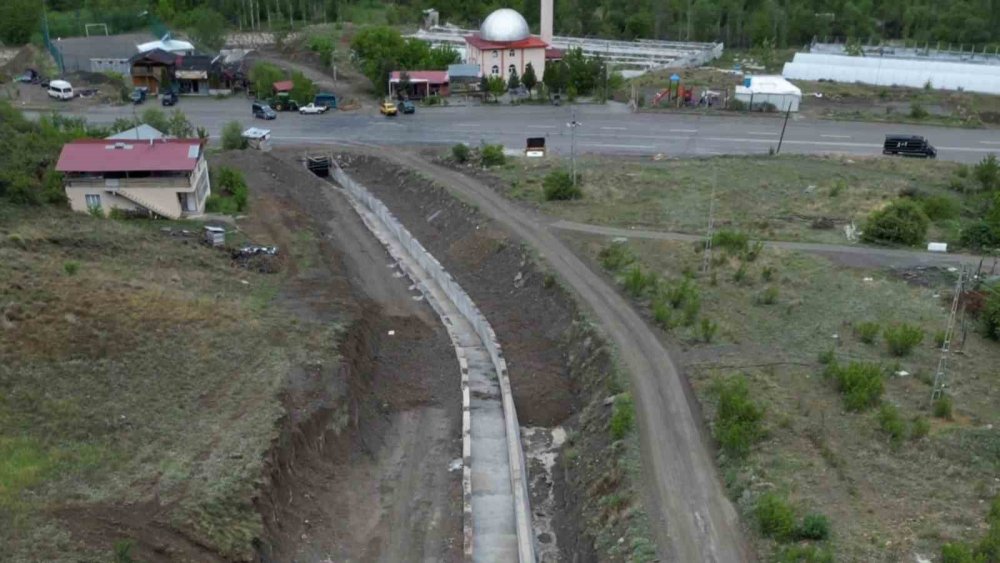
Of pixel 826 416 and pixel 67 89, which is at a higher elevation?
pixel 67 89

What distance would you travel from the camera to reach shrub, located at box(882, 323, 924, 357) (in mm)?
30984

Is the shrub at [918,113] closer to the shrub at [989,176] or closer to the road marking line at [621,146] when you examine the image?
the shrub at [989,176]

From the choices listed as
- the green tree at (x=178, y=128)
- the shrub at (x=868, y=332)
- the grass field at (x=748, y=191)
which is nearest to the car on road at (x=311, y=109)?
the green tree at (x=178, y=128)

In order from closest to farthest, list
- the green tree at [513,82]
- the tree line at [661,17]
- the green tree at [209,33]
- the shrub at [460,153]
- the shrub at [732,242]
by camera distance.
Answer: the shrub at [732,242]
the shrub at [460,153]
the green tree at [513,82]
the green tree at [209,33]
the tree line at [661,17]

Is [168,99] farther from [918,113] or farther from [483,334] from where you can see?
[918,113]

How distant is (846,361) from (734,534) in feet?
36.9

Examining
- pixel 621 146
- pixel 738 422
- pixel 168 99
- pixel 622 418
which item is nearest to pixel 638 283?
pixel 622 418

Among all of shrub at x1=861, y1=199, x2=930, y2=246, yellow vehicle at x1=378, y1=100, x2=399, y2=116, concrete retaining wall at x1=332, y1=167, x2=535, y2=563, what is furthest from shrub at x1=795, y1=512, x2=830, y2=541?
yellow vehicle at x1=378, y1=100, x2=399, y2=116

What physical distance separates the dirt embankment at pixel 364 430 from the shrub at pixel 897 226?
22877 millimetres

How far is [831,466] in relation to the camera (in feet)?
80.4

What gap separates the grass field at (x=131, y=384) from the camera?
22.2m

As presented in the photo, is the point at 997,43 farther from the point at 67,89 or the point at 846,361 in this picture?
the point at 67,89

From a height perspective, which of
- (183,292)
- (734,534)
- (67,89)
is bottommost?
(734,534)

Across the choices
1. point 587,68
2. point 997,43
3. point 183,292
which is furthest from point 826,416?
point 997,43
